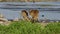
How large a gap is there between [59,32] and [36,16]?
1318 mm

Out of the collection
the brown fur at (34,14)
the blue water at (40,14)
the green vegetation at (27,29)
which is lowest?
the blue water at (40,14)

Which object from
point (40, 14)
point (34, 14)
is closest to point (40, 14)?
point (40, 14)

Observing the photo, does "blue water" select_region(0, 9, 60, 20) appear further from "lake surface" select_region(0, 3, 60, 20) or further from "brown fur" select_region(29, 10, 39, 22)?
"brown fur" select_region(29, 10, 39, 22)

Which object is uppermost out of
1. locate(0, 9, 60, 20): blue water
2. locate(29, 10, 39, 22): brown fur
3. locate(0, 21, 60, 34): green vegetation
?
locate(0, 21, 60, 34): green vegetation

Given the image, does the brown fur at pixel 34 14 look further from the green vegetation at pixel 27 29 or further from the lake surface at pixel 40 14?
the green vegetation at pixel 27 29

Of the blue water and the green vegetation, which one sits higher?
the green vegetation

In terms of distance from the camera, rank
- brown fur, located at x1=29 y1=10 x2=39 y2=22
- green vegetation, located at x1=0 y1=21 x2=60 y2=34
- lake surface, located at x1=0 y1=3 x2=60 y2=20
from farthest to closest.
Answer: lake surface, located at x1=0 y1=3 x2=60 y2=20
brown fur, located at x1=29 y1=10 x2=39 y2=22
green vegetation, located at x1=0 y1=21 x2=60 y2=34

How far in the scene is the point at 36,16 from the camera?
208 inches

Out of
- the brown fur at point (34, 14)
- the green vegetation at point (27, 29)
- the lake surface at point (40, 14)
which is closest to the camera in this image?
the green vegetation at point (27, 29)

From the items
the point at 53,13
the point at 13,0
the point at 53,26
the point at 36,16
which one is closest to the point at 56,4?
the point at 53,13

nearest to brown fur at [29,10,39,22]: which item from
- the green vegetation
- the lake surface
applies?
the lake surface

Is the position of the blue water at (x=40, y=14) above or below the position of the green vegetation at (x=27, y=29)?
below

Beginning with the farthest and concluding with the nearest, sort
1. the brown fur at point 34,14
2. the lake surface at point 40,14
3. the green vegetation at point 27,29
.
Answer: the lake surface at point 40,14 < the brown fur at point 34,14 < the green vegetation at point 27,29

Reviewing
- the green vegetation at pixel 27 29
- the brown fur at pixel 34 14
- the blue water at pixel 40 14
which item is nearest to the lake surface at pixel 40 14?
the blue water at pixel 40 14
